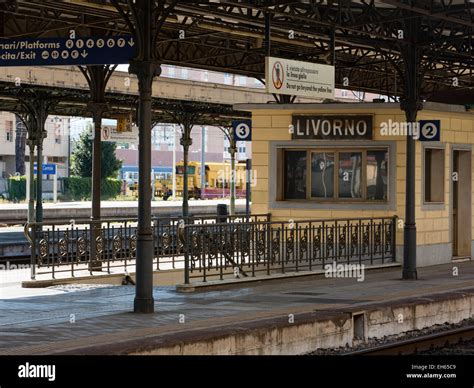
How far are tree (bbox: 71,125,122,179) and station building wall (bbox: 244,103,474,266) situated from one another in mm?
48551

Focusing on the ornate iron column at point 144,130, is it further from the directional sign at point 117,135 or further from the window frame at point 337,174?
the directional sign at point 117,135

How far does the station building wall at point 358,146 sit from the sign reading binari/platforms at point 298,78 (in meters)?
2.47

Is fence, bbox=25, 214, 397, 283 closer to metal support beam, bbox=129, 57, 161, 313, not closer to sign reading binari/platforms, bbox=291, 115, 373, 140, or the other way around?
sign reading binari/platforms, bbox=291, 115, 373, 140

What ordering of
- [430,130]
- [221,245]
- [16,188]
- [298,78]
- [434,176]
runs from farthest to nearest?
1. [16,188]
2. [434,176]
3. [430,130]
4. [298,78]
5. [221,245]

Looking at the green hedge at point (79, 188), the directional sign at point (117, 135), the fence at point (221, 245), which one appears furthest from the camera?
the green hedge at point (79, 188)

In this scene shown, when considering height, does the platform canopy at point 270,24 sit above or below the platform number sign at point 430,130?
above

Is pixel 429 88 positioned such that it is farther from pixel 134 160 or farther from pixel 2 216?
pixel 134 160

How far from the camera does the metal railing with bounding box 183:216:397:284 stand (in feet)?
56.6

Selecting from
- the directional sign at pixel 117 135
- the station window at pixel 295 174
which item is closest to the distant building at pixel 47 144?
the directional sign at pixel 117 135

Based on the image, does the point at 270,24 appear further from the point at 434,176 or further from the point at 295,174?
the point at 434,176

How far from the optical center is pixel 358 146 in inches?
832

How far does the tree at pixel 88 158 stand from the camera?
229ft

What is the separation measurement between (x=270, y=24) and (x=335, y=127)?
2866 millimetres

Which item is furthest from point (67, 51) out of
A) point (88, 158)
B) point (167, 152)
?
point (167, 152)
